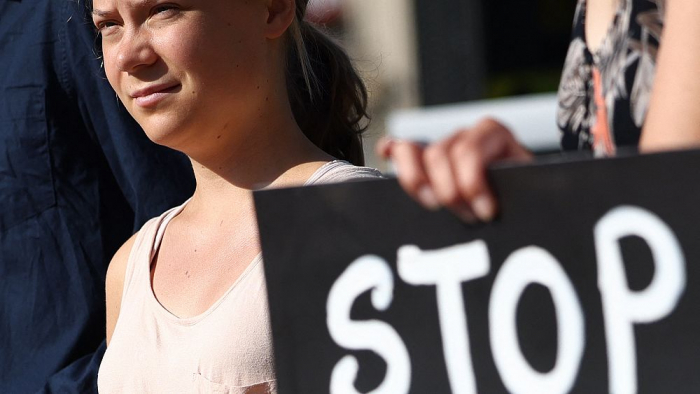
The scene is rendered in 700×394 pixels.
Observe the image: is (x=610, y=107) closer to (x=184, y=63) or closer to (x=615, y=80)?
(x=615, y=80)

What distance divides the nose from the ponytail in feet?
0.93

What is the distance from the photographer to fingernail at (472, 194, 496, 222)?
100 centimetres

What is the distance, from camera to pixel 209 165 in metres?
1.79

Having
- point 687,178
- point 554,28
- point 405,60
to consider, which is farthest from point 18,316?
point 554,28

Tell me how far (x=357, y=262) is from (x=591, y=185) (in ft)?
0.83

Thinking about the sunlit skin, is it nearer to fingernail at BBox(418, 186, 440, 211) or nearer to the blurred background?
fingernail at BBox(418, 186, 440, 211)

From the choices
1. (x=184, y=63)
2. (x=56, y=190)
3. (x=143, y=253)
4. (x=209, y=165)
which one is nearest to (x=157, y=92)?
(x=184, y=63)

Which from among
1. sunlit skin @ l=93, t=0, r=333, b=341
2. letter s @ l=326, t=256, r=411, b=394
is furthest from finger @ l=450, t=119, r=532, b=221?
sunlit skin @ l=93, t=0, r=333, b=341

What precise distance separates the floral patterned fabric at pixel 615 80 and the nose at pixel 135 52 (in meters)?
0.63

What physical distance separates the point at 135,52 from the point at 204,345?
1.50 ft

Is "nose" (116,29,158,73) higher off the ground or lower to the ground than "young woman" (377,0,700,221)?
higher

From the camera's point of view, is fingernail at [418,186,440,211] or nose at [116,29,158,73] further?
nose at [116,29,158,73]

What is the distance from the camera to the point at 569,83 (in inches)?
62.2

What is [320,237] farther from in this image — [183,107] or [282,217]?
[183,107]
